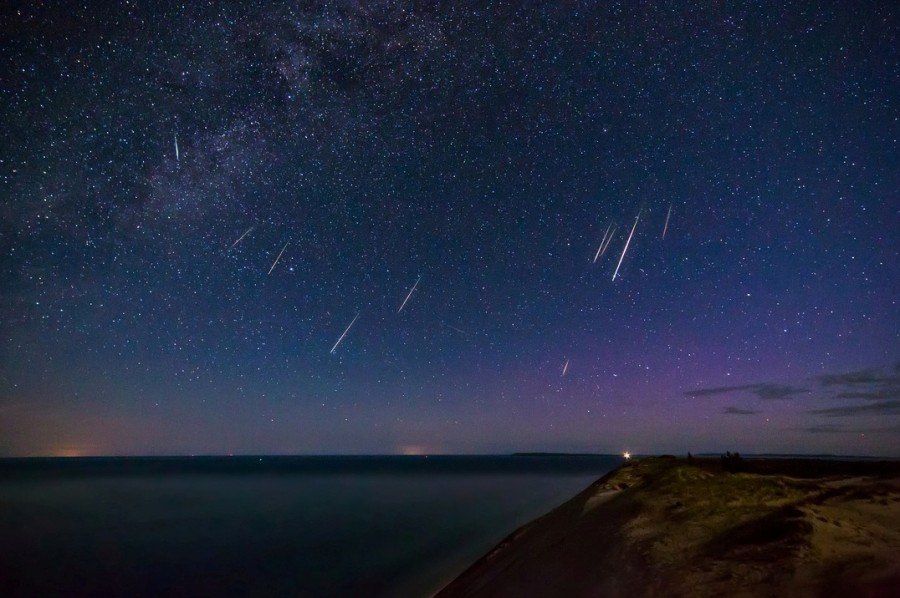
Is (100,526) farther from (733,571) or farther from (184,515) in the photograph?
(733,571)

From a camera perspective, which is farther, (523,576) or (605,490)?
(605,490)

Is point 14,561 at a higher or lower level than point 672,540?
lower

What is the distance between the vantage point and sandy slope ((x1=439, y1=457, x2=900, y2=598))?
26.1 feet

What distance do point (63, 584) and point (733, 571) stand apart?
88.0 ft

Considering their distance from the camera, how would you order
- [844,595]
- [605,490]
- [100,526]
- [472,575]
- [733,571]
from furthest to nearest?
[100,526]
[605,490]
[472,575]
[733,571]
[844,595]

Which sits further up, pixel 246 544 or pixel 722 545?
pixel 722 545

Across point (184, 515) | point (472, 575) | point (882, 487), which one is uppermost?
point (882, 487)

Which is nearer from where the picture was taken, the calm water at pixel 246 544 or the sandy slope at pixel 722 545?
the sandy slope at pixel 722 545

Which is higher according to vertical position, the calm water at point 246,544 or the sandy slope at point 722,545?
the sandy slope at point 722,545

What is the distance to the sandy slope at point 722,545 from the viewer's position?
7.94m

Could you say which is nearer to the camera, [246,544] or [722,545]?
[722,545]

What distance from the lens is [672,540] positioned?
1074 centimetres

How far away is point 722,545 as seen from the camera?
962cm


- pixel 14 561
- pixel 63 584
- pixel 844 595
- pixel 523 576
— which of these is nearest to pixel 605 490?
pixel 523 576
